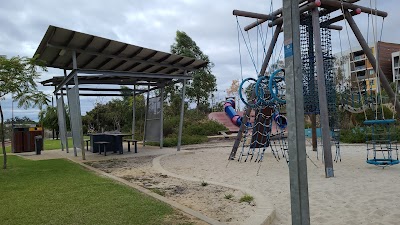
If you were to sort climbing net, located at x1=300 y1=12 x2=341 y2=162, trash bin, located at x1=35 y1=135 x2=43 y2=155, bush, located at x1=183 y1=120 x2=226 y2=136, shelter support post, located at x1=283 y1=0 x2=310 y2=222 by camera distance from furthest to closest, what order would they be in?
1. bush, located at x1=183 y1=120 x2=226 y2=136
2. trash bin, located at x1=35 y1=135 x2=43 y2=155
3. climbing net, located at x1=300 y1=12 x2=341 y2=162
4. shelter support post, located at x1=283 y1=0 x2=310 y2=222

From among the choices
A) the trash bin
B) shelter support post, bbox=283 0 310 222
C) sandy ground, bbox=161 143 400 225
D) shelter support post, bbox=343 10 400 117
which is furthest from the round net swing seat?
the trash bin

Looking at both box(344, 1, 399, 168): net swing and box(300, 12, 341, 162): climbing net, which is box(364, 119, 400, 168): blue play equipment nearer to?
box(344, 1, 399, 168): net swing

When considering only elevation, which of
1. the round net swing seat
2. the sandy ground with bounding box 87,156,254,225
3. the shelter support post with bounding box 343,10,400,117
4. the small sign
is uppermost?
the shelter support post with bounding box 343,10,400,117

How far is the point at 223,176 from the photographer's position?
28.1 feet

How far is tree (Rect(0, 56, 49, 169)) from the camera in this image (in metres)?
9.02

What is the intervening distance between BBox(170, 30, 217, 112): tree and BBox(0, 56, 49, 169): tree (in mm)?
20090

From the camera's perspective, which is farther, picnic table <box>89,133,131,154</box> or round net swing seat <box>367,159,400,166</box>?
picnic table <box>89,133,131,154</box>

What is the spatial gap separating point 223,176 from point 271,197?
2.60 meters

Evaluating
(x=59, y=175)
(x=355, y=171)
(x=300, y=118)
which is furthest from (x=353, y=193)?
(x=59, y=175)

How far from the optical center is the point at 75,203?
16.8 feet

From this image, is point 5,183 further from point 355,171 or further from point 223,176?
point 355,171

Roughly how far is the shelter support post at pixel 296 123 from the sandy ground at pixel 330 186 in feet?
7.37

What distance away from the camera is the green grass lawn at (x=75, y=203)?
4.27 metres

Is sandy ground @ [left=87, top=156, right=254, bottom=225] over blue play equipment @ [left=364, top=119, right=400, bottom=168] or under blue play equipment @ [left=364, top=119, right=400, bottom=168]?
under
